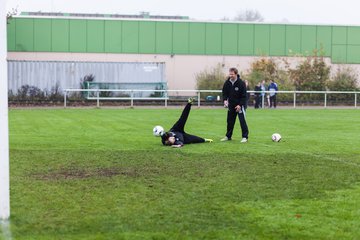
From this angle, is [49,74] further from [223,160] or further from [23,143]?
[223,160]

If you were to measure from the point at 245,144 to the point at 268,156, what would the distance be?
2.97 m

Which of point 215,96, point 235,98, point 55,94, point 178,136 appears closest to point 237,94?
point 235,98

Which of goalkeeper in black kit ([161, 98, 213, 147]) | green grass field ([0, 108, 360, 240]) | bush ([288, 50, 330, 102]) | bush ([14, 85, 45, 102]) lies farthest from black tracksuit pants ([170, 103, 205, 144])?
bush ([288, 50, 330, 102])

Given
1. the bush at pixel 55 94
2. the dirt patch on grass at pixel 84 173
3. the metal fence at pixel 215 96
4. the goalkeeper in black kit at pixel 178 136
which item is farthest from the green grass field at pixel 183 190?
the bush at pixel 55 94

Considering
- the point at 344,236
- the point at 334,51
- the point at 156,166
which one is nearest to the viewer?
the point at 344,236

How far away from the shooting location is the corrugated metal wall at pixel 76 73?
45.4m

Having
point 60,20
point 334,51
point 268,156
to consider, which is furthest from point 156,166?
point 334,51

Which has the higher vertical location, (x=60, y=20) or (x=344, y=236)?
(x=60, y=20)

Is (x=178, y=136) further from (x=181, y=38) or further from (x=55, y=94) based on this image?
(x=181, y=38)

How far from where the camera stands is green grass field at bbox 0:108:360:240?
23.4 ft

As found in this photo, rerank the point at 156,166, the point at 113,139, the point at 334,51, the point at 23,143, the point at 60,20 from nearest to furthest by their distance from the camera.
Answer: the point at 156,166 < the point at 23,143 < the point at 113,139 < the point at 60,20 < the point at 334,51

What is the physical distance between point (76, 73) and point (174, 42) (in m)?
10.3

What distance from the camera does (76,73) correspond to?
46.1 m

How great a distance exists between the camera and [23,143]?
1648cm
